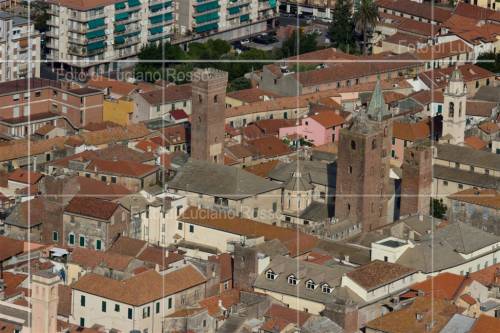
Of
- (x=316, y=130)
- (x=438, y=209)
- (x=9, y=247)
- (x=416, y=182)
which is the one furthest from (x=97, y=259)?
(x=316, y=130)

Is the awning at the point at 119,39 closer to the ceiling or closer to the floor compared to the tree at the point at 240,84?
closer to the ceiling

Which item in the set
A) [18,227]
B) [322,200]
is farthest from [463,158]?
[18,227]

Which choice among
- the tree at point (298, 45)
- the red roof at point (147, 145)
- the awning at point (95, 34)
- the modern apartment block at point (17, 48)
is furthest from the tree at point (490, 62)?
the red roof at point (147, 145)

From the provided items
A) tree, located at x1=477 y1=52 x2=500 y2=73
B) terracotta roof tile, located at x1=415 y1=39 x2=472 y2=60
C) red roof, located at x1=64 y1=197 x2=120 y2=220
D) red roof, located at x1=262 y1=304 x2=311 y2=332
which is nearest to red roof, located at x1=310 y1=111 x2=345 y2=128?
terracotta roof tile, located at x1=415 y1=39 x2=472 y2=60

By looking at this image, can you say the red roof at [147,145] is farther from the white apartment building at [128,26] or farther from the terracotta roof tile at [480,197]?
the white apartment building at [128,26]

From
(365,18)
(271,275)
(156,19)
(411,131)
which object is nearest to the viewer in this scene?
(271,275)

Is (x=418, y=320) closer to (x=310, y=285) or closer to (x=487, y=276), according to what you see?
(x=310, y=285)
